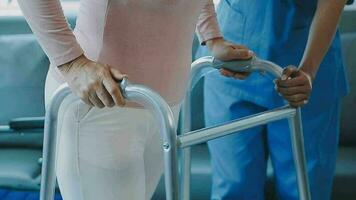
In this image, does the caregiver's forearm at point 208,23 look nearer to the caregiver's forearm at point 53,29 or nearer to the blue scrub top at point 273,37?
the blue scrub top at point 273,37

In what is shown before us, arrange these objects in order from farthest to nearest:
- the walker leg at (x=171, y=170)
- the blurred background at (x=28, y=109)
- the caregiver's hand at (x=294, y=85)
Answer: the blurred background at (x=28, y=109), the caregiver's hand at (x=294, y=85), the walker leg at (x=171, y=170)

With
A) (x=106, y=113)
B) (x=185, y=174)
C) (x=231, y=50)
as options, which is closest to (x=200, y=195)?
(x=185, y=174)

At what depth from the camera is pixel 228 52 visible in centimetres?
113

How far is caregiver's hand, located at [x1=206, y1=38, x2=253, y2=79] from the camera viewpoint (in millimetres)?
1121

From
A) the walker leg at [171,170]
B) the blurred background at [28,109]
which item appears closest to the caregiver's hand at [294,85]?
the walker leg at [171,170]

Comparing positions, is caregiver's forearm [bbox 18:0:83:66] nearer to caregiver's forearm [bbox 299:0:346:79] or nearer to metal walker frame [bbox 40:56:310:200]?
metal walker frame [bbox 40:56:310:200]

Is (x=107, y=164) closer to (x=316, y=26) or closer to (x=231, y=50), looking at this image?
(x=231, y=50)

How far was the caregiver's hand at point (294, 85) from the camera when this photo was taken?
108 centimetres

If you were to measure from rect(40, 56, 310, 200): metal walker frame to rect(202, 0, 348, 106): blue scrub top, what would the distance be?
171 mm

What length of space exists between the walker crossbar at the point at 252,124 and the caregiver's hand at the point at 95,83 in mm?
156

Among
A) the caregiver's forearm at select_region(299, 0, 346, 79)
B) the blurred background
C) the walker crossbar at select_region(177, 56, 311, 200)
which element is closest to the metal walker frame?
the walker crossbar at select_region(177, 56, 311, 200)

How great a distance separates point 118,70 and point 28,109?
1493mm

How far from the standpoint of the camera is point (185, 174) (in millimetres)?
1272

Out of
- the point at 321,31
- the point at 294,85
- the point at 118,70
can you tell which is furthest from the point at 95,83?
Answer: the point at 321,31
